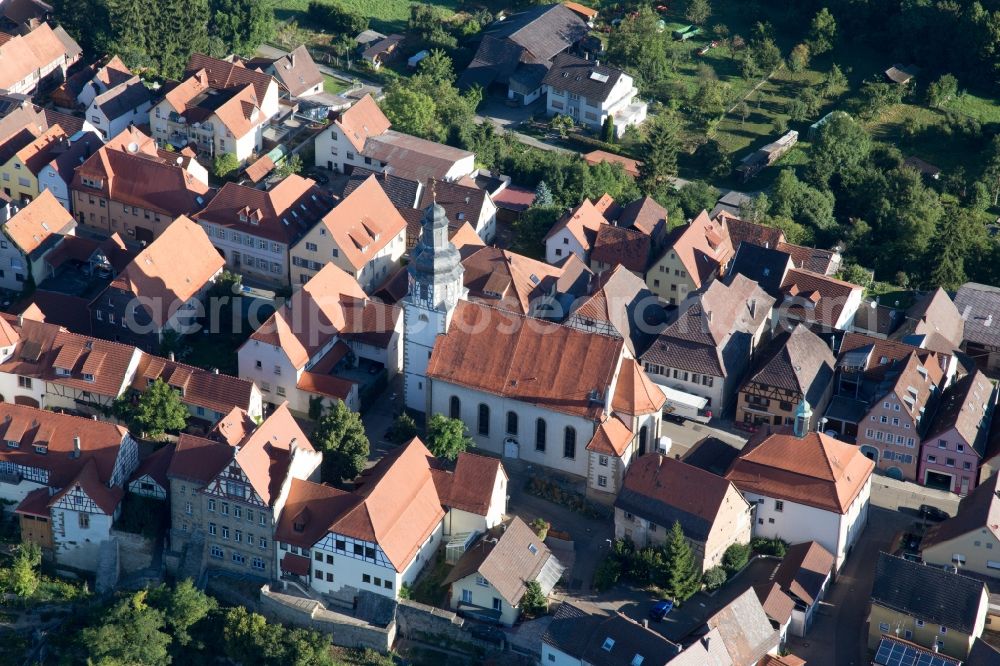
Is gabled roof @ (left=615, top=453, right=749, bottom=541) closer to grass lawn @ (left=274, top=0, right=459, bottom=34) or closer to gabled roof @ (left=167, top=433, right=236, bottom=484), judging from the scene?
gabled roof @ (left=167, top=433, right=236, bottom=484)

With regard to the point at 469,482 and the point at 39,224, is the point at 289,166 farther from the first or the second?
the point at 469,482

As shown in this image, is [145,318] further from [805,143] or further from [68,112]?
[805,143]

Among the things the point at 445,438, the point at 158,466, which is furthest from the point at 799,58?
the point at 158,466

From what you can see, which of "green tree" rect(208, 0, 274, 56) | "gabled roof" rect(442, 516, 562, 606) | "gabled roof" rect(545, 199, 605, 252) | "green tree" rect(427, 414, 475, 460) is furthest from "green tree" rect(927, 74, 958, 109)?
"gabled roof" rect(442, 516, 562, 606)

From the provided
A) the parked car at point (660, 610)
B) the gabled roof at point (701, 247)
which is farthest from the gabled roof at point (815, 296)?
the parked car at point (660, 610)

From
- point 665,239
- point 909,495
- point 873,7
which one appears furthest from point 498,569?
point 873,7

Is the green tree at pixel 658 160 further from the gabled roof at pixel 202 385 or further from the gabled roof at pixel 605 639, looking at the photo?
the gabled roof at pixel 605 639
